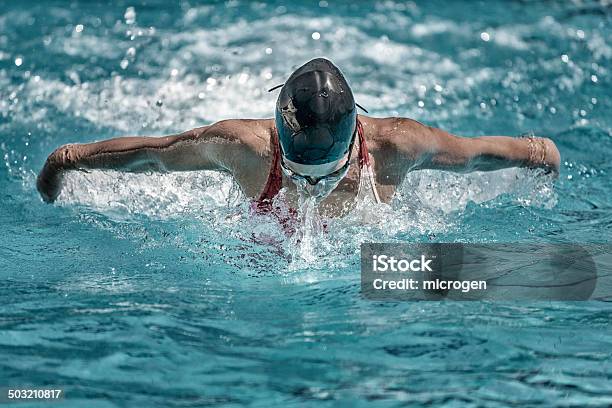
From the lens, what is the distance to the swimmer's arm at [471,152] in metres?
3.51

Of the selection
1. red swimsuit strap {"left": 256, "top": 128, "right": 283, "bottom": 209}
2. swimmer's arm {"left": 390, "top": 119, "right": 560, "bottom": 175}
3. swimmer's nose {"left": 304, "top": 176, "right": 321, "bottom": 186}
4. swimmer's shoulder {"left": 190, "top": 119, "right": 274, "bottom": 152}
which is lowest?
swimmer's nose {"left": 304, "top": 176, "right": 321, "bottom": 186}

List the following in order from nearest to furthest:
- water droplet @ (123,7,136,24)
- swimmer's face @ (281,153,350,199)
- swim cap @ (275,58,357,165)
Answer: swim cap @ (275,58,357,165) < swimmer's face @ (281,153,350,199) < water droplet @ (123,7,136,24)

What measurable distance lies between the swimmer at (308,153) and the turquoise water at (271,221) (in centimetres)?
21

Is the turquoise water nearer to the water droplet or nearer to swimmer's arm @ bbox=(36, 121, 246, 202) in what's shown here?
the water droplet

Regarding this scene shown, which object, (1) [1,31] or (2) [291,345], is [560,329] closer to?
(2) [291,345]

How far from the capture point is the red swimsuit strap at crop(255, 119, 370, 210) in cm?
340

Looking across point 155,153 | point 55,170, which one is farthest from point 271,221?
point 55,170

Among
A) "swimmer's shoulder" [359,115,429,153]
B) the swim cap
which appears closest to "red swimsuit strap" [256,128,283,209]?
the swim cap

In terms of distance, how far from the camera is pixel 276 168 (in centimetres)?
341

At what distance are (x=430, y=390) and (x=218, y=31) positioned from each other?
4.66 m

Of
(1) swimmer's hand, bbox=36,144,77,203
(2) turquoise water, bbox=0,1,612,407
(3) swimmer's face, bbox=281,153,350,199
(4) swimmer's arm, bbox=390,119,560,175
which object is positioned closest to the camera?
(2) turquoise water, bbox=0,1,612,407

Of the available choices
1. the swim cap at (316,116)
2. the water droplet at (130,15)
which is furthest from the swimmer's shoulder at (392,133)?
the water droplet at (130,15)

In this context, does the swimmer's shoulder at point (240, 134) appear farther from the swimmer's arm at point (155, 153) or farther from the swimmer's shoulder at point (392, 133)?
the swimmer's shoulder at point (392, 133)

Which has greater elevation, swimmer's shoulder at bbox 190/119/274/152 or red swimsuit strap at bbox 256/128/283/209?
swimmer's shoulder at bbox 190/119/274/152
